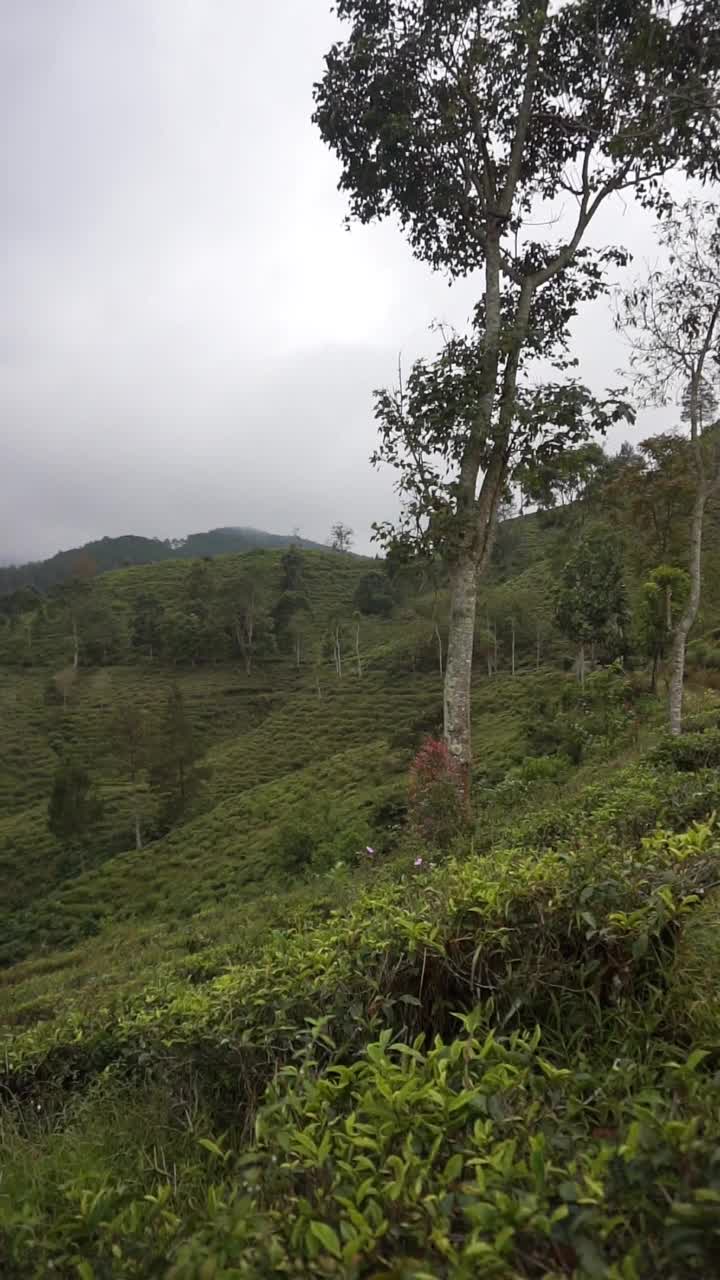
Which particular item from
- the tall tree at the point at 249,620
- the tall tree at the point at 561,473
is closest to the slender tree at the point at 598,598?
the tall tree at the point at 561,473

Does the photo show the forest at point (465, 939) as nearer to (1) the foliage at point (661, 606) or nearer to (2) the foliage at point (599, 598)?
(1) the foliage at point (661, 606)

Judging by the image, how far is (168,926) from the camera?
461 inches

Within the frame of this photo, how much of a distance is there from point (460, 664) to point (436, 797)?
5.83 ft

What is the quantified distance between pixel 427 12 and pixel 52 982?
14751 millimetres

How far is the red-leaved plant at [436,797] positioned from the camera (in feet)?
23.1

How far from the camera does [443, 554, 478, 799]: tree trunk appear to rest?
25.5 feet

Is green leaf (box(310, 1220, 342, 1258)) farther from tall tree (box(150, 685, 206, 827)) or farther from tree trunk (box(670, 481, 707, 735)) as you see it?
tall tree (box(150, 685, 206, 827))

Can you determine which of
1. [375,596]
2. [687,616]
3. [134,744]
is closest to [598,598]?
[687,616]

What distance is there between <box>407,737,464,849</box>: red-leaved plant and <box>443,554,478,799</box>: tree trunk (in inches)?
8.0

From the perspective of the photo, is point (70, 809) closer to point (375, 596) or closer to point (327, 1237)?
point (327, 1237)

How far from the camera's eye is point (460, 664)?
7.93 metres

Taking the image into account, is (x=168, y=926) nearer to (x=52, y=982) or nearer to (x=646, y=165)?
(x=52, y=982)

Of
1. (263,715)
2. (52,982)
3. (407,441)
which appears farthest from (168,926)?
(263,715)

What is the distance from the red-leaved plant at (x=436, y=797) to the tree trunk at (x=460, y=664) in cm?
20
